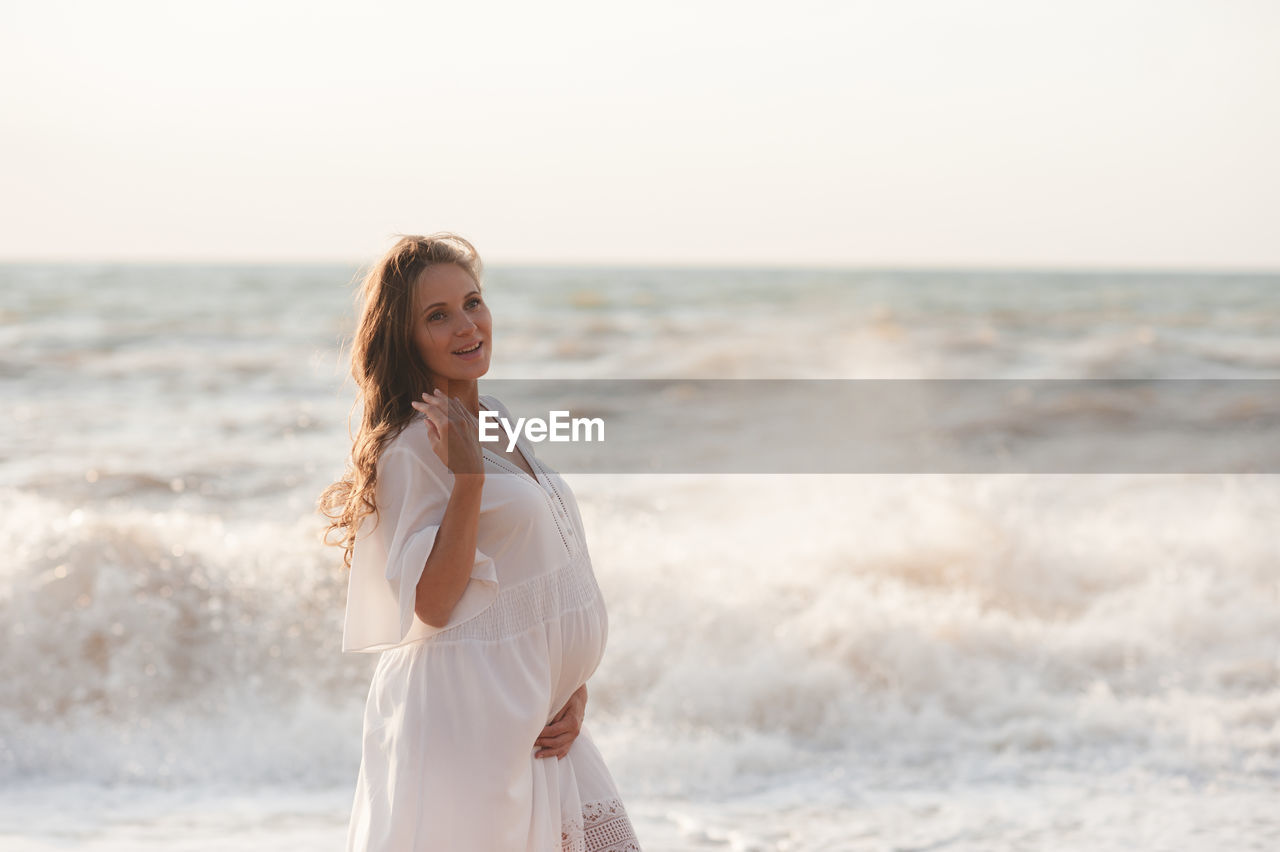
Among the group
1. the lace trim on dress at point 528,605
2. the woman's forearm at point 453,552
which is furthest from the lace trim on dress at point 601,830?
the woman's forearm at point 453,552

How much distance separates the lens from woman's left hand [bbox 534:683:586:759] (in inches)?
93.1

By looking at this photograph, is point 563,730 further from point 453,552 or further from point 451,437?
point 451,437

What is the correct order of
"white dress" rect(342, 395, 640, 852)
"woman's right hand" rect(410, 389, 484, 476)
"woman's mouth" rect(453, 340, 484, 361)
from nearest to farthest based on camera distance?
"woman's right hand" rect(410, 389, 484, 476) → "white dress" rect(342, 395, 640, 852) → "woman's mouth" rect(453, 340, 484, 361)

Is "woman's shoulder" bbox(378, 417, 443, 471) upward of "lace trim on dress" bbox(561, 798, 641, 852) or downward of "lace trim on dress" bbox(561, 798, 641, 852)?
upward

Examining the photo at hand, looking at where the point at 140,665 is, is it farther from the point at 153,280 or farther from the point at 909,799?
the point at 153,280

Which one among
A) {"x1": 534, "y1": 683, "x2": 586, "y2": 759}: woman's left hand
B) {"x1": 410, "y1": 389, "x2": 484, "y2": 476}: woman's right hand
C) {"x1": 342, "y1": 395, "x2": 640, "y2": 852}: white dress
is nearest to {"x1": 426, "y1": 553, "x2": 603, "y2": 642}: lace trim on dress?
{"x1": 342, "y1": 395, "x2": 640, "y2": 852}: white dress

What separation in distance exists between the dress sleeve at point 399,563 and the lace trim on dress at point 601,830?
1.77 ft

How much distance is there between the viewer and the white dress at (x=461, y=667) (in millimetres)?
2172

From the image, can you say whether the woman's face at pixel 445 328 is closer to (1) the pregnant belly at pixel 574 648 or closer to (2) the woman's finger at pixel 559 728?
(1) the pregnant belly at pixel 574 648

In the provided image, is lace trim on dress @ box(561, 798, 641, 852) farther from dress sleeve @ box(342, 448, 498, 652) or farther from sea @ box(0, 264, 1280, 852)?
sea @ box(0, 264, 1280, 852)

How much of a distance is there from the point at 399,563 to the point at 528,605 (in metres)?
0.30

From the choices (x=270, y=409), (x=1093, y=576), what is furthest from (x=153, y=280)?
(x=1093, y=576)

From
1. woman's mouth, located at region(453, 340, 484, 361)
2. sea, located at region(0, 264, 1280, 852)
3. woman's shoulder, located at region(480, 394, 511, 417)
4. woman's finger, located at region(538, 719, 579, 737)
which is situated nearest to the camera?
woman's mouth, located at region(453, 340, 484, 361)

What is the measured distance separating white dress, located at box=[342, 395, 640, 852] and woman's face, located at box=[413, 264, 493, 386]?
0.45ft
